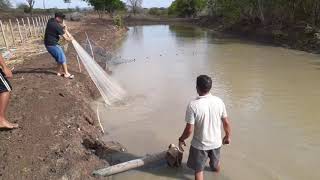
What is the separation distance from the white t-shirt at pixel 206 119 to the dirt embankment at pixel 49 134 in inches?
62.9

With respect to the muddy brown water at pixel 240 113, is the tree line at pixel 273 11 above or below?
above

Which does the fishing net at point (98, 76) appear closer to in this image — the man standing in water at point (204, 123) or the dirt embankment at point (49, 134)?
the dirt embankment at point (49, 134)

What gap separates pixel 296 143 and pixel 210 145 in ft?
9.48

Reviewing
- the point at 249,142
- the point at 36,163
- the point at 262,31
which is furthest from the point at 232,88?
the point at 262,31

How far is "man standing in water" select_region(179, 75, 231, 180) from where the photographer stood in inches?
179

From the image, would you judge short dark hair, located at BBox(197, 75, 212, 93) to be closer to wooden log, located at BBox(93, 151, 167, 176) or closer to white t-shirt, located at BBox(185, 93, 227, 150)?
white t-shirt, located at BBox(185, 93, 227, 150)

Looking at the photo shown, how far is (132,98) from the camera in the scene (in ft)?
34.2

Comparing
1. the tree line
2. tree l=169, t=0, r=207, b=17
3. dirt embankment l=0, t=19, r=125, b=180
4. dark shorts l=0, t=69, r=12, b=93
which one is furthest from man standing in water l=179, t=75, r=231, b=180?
tree l=169, t=0, r=207, b=17

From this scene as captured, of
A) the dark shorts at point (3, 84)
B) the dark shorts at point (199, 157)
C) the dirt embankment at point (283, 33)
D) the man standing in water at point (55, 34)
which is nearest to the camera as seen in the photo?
the dark shorts at point (199, 157)

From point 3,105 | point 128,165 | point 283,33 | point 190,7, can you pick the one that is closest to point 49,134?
point 3,105


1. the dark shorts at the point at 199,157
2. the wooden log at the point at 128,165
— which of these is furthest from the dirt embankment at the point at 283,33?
the dark shorts at the point at 199,157

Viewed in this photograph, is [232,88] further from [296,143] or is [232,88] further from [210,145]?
[210,145]

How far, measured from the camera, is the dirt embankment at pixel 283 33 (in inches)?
830

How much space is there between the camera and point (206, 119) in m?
4.64
